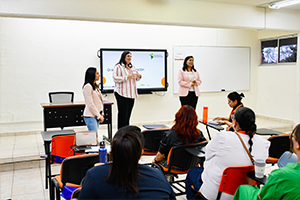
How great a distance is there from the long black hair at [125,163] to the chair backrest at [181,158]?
138 centimetres

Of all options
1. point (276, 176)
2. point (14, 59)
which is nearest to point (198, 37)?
point (14, 59)

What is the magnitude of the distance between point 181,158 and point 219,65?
17.3 ft

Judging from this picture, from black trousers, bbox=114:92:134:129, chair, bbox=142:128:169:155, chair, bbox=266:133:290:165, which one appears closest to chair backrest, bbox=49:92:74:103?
black trousers, bbox=114:92:134:129

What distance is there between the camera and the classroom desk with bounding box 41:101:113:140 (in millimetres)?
4773

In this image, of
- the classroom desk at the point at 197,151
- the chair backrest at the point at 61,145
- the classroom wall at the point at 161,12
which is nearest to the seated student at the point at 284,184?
the classroom desk at the point at 197,151

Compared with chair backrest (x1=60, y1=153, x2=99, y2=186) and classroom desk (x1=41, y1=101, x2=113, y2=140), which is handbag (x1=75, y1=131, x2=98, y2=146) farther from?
classroom desk (x1=41, y1=101, x2=113, y2=140)

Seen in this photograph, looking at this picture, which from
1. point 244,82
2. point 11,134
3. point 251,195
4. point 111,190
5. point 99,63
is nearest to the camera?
point 111,190

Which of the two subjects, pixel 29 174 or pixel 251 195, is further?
pixel 29 174

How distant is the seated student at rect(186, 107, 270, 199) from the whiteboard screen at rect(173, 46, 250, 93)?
504cm

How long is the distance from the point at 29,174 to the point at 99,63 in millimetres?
3155

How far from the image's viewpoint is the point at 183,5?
505 cm

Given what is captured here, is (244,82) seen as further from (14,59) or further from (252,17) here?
(14,59)

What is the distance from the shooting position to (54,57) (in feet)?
20.2

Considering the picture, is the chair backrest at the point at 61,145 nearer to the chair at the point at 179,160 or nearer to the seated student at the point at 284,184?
the chair at the point at 179,160
